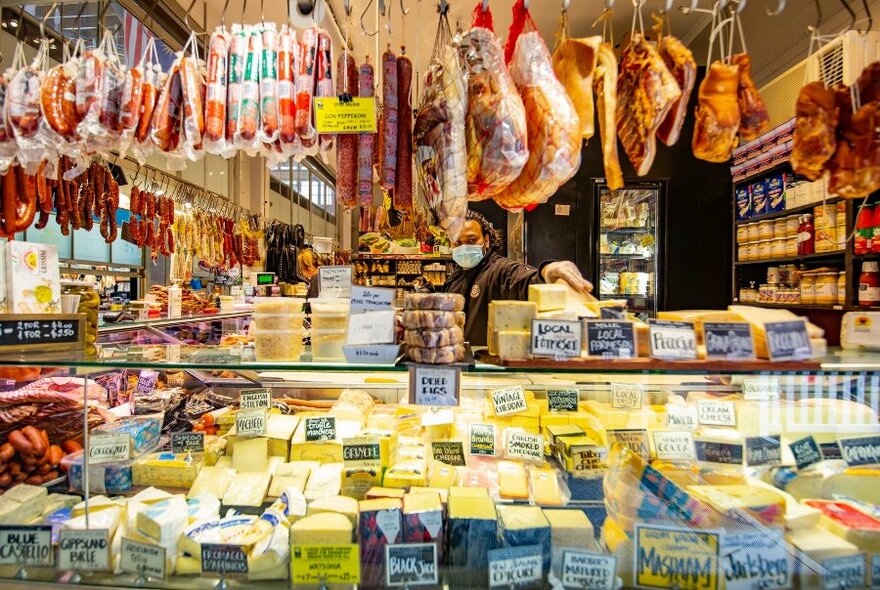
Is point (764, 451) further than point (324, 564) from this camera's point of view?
Yes

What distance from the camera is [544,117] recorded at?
5.81 feet

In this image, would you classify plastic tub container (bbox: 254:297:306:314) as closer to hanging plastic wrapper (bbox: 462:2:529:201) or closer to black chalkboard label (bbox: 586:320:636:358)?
hanging plastic wrapper (bbox: 462:2:529:201)

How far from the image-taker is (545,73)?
1815 mm

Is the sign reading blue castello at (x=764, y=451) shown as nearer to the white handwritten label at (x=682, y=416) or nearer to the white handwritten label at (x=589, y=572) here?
the white handwritten label at (x=682, y=416)

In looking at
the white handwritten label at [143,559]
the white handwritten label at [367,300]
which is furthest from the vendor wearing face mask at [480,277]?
the white handwritten label at [143,559]

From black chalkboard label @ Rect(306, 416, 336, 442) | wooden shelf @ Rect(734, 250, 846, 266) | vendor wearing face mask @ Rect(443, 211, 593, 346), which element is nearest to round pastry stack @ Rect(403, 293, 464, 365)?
black chalkboard label @ Rect(306, 416, 336, 442)

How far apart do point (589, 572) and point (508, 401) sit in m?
0.84

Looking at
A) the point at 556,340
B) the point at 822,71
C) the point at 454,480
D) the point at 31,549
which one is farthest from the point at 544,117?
the point at 822,71

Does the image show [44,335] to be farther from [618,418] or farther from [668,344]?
[618,418]

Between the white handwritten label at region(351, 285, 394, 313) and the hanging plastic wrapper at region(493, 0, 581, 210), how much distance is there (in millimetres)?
779

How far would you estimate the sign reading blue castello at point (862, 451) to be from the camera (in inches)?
65.1

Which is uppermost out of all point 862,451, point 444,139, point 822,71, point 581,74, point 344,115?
point 822,71

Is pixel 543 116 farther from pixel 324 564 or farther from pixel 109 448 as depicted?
pixel 109 448

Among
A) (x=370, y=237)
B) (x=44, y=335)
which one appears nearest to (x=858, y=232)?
(x=44, y=335)
